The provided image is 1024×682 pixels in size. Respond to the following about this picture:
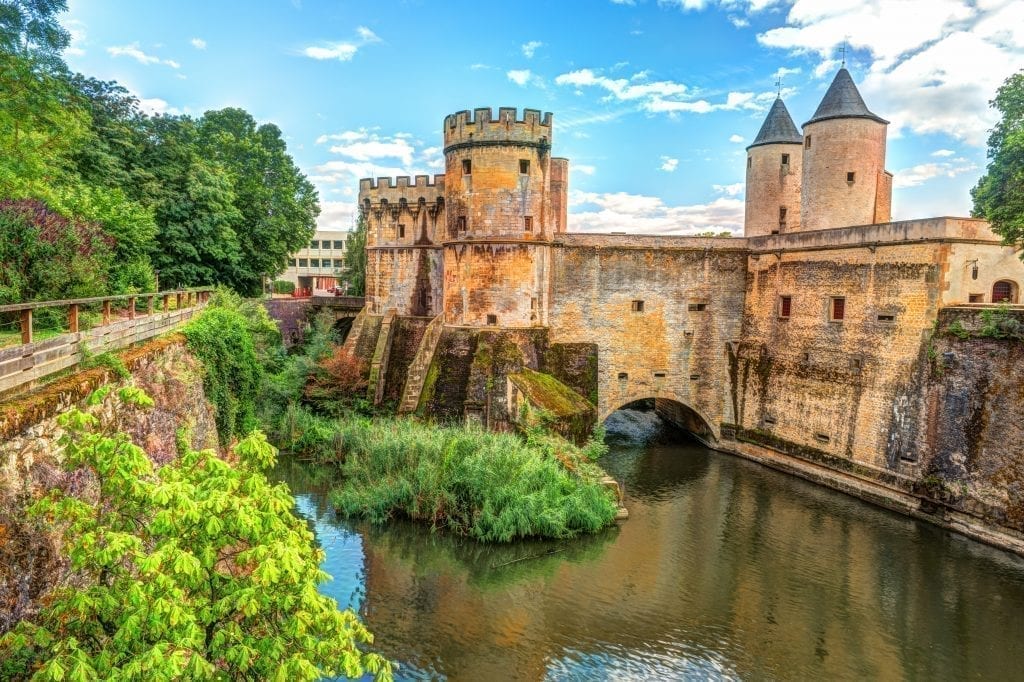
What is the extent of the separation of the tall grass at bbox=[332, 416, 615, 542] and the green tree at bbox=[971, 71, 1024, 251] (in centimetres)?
1231

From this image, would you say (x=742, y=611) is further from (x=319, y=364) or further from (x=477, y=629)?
(x=319, y=364)

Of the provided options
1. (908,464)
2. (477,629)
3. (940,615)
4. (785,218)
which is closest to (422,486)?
(477,629)

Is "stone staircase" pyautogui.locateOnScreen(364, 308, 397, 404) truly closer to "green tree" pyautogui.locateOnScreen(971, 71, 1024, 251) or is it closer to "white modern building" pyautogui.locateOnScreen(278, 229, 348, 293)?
"green tree" pyautogui.locateOnScreen(971, 71, 1024, 251)

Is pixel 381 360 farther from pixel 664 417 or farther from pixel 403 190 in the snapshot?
pixel 664 417

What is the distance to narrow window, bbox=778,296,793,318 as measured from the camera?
2384 cm

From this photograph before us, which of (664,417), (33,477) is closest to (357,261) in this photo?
(664,417)

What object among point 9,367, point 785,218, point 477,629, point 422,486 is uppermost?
point 785,218

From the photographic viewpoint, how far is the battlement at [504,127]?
23.8 meters

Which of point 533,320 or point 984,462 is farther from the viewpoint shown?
point 533,320

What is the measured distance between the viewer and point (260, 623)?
5863 mm

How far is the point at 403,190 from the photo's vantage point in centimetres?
3047

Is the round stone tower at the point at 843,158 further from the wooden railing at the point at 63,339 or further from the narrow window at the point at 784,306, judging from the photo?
the wooden railing at the point at 63,339

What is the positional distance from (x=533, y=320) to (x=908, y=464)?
12615 millimetres

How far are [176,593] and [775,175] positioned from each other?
90.6 feet
